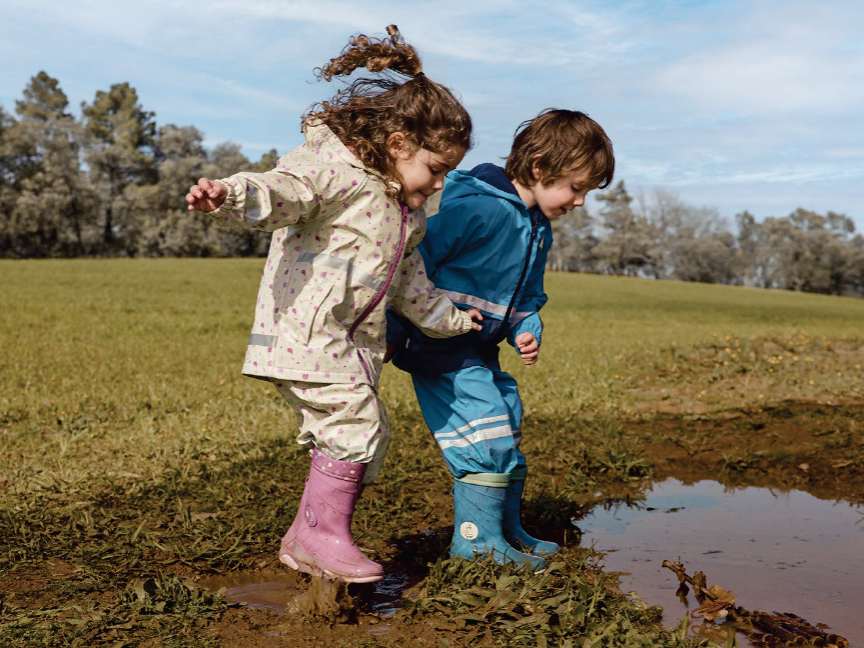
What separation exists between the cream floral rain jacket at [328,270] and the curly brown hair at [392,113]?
6 centimetres

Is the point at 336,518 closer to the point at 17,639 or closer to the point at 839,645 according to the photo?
the point at 17,639

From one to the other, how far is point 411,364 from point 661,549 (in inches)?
57.0

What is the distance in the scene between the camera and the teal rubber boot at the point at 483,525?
11.1 ft

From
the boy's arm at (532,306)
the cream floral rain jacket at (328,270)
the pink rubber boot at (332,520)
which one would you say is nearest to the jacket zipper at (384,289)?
the cream floral rain jacket at (328,270)

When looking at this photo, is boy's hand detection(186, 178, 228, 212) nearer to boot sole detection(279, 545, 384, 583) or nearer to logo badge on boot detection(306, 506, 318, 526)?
logo badge on boot detection(306, 506, 318, 526)

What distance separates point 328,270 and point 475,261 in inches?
30.2

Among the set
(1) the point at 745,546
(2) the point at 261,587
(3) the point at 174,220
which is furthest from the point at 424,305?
(3) the point at 174,220

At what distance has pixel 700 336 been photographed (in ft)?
47.6

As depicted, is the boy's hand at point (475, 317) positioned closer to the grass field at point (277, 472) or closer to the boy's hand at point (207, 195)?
the grass field at point (277, 472)

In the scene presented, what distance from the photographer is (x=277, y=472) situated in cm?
493

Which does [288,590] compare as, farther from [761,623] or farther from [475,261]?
[761,623]

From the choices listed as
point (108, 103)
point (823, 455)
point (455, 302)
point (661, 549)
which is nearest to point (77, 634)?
point (455, 302)

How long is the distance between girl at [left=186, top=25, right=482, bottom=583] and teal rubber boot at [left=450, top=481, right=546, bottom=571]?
0.51 m

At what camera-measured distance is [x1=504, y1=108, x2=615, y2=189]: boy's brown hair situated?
354cm
